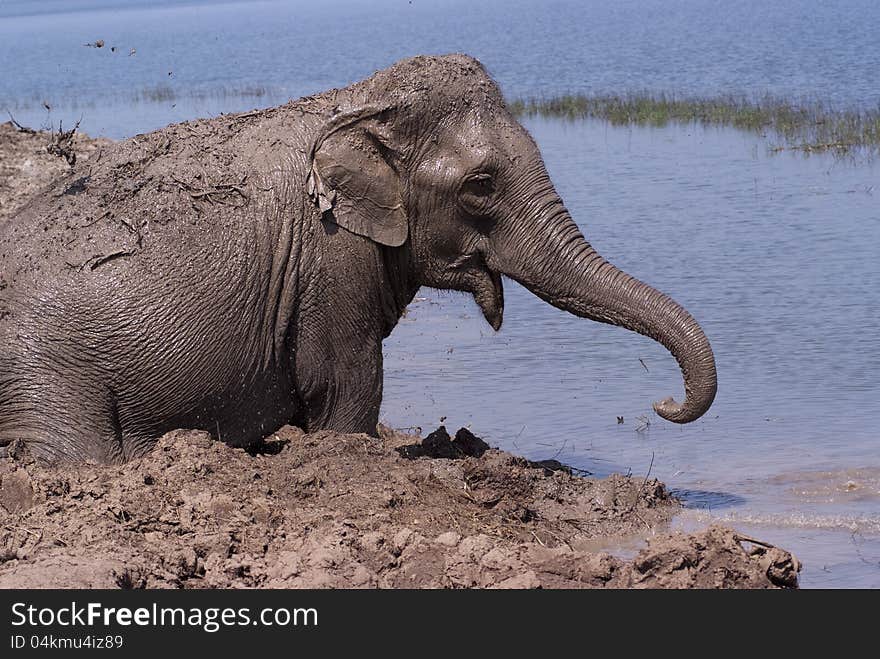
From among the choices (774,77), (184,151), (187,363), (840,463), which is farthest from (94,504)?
(774,77)

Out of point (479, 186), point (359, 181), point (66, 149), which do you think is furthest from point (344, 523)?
point (66, 149)

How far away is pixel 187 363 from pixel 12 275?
1.05 m

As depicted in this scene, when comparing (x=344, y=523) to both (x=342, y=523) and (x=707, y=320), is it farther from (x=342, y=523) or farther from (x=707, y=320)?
(x=707, y=320)

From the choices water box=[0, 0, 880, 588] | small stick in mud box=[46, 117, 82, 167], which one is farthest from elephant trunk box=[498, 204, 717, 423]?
small stick in mud box=[46, 117, 82, 167]

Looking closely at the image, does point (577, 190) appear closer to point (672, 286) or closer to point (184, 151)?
point (672, 286)

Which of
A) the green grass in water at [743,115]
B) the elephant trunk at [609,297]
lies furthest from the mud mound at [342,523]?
the green grass in water at [743,115]

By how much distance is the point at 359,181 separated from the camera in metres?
8.35

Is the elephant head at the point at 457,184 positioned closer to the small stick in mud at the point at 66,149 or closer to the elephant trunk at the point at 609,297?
the elephant trunk at the point at 609,297

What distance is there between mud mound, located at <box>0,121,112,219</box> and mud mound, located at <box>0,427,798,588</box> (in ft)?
23.8

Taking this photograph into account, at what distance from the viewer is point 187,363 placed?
8.23m

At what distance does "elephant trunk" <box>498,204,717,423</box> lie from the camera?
322 inches

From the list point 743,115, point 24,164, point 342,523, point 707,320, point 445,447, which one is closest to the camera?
point 342,523

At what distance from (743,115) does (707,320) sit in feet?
47.5

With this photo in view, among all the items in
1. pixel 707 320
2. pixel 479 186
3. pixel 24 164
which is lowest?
pixel 707 320
